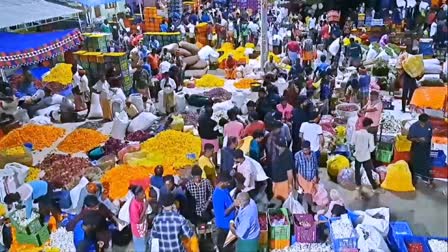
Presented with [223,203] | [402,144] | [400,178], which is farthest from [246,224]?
[402,144]

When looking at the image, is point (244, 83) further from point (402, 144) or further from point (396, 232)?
point (396, 232)

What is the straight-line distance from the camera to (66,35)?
42.1ft

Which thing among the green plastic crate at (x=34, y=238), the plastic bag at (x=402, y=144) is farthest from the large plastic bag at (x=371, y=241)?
the green plastic crate at (x=34, y=238)

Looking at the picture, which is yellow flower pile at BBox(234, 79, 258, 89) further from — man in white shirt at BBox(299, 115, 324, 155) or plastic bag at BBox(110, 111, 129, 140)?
man in white shirt at BBox(299, 115, 324, 155)

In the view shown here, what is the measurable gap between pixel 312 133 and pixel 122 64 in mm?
7284

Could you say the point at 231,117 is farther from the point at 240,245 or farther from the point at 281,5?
the point at 281,5

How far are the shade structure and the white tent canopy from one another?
1.40ft

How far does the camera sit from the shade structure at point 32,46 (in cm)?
1102

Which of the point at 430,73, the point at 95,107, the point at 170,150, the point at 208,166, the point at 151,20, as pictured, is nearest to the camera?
the point at 208,166

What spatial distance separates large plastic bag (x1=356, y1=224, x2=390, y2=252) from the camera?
550cm

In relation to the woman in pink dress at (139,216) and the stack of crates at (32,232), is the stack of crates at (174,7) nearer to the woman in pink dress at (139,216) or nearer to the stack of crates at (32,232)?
the stack of crates at (32,232)

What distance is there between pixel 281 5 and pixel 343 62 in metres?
9.70

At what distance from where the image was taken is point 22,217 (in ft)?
20.6

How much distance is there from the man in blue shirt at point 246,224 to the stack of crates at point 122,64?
314 inches
